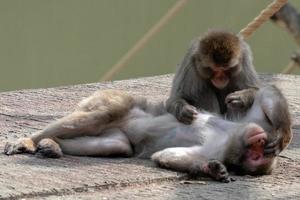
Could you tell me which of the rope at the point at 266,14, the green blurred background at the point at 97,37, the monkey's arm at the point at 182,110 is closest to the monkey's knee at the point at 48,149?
the monkey's arm at the point at 182,110

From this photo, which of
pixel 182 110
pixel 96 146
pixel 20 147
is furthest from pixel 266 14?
pixel 20 147

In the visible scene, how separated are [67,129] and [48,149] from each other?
7.7 inches

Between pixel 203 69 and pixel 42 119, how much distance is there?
1639 mm

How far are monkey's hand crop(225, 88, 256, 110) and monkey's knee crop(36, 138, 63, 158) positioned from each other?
37.6 inches

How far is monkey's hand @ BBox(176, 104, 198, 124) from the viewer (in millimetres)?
5355

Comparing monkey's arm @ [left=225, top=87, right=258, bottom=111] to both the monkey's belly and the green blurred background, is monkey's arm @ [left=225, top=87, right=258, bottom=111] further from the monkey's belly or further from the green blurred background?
the green blurred background

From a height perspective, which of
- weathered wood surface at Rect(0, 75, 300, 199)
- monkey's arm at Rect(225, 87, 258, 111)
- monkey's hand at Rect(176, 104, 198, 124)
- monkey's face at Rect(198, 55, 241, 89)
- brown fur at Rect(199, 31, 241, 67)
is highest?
brown fur at Rect(199, 31, 241, 67)

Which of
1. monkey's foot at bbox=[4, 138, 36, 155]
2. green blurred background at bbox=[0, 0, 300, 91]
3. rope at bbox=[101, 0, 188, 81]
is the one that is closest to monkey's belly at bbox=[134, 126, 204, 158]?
monkey's foot at bbox=[4, 138, 36, 155]

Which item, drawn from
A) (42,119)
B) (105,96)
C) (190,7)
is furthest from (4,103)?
(190,7)

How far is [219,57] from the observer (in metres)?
5.36

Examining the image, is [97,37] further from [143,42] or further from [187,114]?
[187,114]

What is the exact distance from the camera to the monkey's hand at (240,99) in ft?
17.2

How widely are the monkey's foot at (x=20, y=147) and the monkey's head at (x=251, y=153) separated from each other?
112 cm

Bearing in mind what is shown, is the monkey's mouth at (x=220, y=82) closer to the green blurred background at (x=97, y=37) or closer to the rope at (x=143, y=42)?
the rope at (x=143, y=42)
